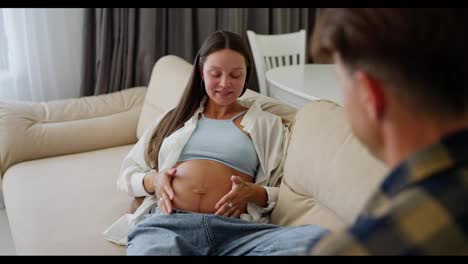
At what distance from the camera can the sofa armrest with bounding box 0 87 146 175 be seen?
2510mm

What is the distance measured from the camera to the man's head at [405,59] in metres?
0.72

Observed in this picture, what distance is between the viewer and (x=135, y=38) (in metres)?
3.16

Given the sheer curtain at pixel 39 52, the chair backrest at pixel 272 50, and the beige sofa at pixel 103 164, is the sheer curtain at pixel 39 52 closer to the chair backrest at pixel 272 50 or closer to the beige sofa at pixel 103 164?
the beige sofa at pixel 103 164

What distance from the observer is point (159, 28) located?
324 centimetres

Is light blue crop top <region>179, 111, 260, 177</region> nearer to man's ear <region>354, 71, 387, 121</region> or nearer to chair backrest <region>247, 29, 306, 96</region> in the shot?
man's ear <region>354, 71, 387, 121</region>

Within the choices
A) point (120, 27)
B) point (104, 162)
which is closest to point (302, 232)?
point (104, 162)

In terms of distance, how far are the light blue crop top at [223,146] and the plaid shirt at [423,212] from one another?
106 cm

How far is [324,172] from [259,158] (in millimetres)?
333

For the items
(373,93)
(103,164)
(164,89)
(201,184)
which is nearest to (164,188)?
(201,184)

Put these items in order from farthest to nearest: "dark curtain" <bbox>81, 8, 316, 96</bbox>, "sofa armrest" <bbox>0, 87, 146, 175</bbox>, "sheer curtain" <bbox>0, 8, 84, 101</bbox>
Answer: "dark curtain" <bbox>81, 8, 316, 96</bbox> < "sheer curtain" <bbox>0, 8, 84, 101</bbox> < "sofa armrest" <bbox>0, 87, 146, 175</bbox>

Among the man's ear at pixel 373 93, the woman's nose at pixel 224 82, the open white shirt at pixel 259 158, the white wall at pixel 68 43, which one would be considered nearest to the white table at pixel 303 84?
the open white shirt at pixel 259 158

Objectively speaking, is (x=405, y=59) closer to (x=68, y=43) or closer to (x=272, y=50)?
(x=272, y=50)

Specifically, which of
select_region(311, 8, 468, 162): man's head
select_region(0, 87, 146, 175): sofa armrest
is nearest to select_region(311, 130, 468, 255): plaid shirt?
select_region(311, 8, 468, 162): man's head

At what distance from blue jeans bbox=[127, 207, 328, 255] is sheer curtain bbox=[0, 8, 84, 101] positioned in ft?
5.63
